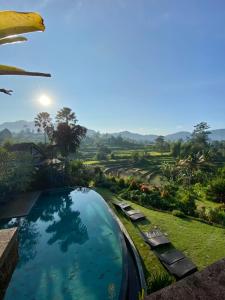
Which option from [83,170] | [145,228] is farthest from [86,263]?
[83,170]

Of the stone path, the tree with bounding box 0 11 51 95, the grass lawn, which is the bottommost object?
the stone path

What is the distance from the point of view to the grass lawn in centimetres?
912

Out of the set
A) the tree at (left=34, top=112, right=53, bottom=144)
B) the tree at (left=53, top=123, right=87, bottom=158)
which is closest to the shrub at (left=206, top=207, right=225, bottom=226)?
the tree at (left=53, top=123, right=87, bottom=158)

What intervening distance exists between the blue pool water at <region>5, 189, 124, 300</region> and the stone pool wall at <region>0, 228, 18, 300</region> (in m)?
7.33

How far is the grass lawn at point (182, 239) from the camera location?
29.9 ft

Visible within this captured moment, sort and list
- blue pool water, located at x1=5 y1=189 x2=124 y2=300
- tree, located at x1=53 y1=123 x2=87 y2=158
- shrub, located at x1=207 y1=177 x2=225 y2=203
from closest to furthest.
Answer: blue pool water, located at x1=5 y1=189 x2=124 y2=300, shrub, located at x1=207 y1=177 x2=225 y2=203, tree, located at x1=53 y1=123 x2=87 y2=158

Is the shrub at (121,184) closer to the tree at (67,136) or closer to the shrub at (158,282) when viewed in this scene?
the tree at (67,136)

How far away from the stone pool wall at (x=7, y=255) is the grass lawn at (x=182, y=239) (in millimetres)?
7423

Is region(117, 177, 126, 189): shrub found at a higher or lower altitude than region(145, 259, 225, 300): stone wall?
lower

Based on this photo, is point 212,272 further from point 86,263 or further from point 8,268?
point 86,263

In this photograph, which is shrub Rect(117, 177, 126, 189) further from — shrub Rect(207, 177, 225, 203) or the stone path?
shrub Rect(207, 177, 225, 203)

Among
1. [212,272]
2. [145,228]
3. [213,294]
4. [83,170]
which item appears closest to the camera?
[213,294]

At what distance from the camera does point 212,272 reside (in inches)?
52.5

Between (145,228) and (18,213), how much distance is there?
8974mm
